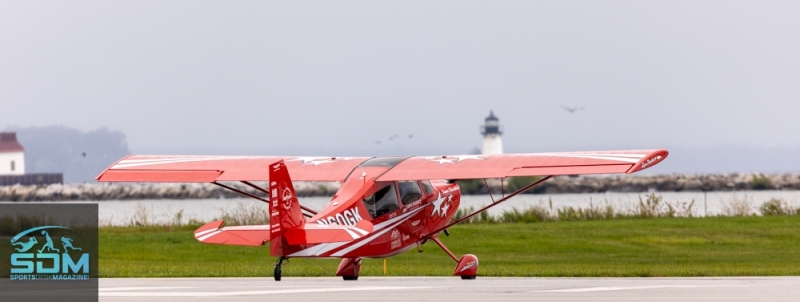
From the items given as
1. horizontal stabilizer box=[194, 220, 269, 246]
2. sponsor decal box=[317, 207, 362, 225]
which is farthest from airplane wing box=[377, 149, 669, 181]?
horizontal stabilizer box=[194, 220, 269, 246]

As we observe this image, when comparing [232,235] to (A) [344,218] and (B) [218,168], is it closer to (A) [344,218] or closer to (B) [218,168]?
(A) [344,218]

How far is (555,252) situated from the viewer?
2736 cm

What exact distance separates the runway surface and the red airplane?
1.83ft

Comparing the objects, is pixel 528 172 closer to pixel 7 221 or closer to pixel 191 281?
pixel 191 281

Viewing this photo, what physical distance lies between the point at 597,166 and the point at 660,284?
175cm

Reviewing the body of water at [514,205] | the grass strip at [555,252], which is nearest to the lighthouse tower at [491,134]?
the body of water at [514,205]

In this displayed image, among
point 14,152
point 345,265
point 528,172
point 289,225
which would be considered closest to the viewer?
point 289,225

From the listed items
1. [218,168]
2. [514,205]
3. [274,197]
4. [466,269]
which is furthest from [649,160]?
[514,205]

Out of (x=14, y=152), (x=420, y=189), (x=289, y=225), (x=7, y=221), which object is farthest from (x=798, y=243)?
Answer: (x=14, y=152)

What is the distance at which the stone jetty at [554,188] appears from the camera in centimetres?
9056

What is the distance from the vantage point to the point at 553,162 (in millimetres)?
17266

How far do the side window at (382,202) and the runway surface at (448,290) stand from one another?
99cm

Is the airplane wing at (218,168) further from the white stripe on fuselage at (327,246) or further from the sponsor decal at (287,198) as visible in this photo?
the sponsor decal at (287,198)

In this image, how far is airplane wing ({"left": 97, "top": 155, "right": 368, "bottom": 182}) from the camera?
18.6 m
